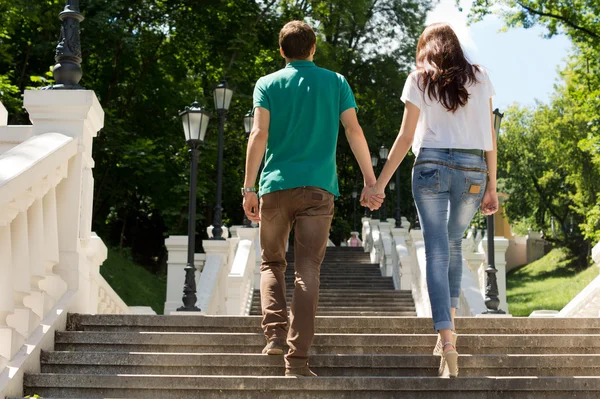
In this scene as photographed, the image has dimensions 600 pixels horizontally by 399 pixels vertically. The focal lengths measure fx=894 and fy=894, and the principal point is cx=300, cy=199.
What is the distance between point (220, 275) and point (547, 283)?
3565cm

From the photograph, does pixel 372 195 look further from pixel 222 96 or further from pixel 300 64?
pixel 222 96

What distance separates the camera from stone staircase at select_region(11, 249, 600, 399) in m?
4.95

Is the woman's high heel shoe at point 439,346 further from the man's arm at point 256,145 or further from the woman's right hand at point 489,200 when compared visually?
the man's arm at point 256,145

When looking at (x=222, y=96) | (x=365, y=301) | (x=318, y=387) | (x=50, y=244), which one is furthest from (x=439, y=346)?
(x=365, y=301)

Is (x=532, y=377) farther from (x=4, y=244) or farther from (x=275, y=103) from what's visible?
(x=4, y=244)

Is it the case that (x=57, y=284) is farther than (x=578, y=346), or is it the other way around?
(x=57, y=284)

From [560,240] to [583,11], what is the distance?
102 feet

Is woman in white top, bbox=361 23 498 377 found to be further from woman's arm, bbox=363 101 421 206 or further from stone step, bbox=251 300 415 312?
stone step, bbox=251 300 415 312

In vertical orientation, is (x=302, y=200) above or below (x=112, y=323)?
above

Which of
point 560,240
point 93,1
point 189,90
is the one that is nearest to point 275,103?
point 93,1

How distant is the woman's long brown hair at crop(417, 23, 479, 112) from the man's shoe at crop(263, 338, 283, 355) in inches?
67.9

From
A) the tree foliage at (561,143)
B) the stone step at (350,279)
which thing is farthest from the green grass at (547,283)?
the stone step at (350,279)

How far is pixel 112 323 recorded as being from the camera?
609 cm

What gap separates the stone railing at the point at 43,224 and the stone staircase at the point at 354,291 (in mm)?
7747
